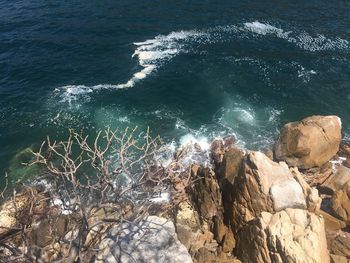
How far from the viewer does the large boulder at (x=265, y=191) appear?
28297mm

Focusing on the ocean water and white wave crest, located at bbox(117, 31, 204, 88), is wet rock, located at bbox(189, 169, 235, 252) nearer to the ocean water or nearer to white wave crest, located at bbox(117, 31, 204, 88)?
the ocean water

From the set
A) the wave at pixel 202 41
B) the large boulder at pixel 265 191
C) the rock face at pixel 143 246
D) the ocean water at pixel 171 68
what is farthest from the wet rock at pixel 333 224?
the wave at pixel 202 41

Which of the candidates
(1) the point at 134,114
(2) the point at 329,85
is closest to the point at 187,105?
(1) the point at 134,114

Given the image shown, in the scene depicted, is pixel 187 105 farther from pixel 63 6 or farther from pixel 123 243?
pixel 63 6

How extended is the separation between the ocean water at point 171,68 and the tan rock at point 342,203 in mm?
10375

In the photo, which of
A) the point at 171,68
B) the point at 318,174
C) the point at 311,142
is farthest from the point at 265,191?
the point at 171,68

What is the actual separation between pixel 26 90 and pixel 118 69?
37.9ft

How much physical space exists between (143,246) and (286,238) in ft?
30.6

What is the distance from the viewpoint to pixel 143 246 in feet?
89.5

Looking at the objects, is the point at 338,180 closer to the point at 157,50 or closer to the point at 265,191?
the point at 265,191

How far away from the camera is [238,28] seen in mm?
61156

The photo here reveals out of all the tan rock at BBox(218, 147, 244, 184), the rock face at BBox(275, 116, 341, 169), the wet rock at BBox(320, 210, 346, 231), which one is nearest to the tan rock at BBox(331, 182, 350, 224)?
the wet rock at BBox(320, 210, 346, 231)

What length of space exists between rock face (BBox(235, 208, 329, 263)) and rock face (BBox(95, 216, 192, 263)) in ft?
14.9

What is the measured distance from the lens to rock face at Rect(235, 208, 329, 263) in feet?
80.5
